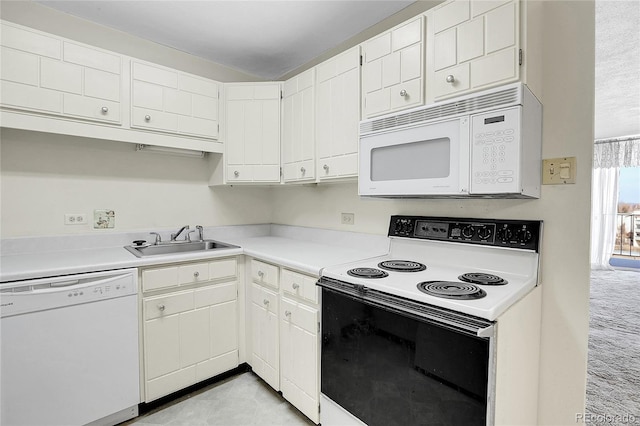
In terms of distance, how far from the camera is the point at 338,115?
2.02 m

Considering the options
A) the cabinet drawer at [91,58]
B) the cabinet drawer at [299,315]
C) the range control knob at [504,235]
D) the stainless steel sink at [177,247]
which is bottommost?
the cabinet drawer at [299,315]

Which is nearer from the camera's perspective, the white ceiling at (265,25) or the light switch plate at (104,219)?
the white ceiling at (265,25)

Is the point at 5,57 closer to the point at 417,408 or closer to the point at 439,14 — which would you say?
the point at 439,14

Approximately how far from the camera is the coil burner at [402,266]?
1.63 metres

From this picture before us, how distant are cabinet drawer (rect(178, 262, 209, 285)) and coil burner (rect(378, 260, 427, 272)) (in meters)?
1.18

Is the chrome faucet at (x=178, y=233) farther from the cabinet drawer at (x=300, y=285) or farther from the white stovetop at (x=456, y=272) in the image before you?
the white stovetop at (x=456, y=272)

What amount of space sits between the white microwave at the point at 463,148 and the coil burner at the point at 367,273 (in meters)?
0.43

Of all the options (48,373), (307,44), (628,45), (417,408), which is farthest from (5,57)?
(628,45)

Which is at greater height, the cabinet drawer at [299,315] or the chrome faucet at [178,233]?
the chrome faucet at [178,233]

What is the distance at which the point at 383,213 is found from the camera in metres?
2.14

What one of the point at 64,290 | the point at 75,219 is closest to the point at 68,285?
the point at 64,290

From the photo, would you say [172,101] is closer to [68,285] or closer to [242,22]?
[242,22]

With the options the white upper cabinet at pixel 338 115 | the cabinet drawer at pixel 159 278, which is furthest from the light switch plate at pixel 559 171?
the cabinet drawer at pixel 159 278

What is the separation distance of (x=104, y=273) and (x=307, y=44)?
2198mm
